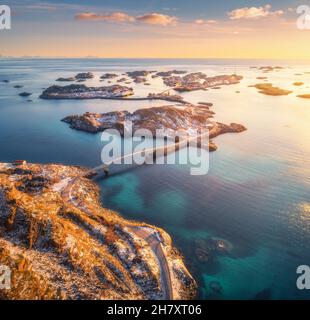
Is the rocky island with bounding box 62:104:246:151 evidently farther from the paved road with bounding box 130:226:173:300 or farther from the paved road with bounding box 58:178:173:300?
the paved road with bounding box 130:226:173:300

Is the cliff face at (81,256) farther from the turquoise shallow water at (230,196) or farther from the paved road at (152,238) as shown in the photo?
the turquoise shallow water at (230,196)

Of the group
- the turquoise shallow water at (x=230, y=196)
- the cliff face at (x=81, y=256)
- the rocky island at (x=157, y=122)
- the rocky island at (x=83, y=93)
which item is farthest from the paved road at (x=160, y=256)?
the rocky island at (x=83, y=93)

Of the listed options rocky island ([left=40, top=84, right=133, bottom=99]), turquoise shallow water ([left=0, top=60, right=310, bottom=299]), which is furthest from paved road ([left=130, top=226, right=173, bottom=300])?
rocky island ([left=40, top=84, right=133, bottom=99])

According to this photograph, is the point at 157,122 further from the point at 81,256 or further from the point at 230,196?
the point at 81,256

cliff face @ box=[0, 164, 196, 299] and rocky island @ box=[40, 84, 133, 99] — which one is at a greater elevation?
rocky island @ box=[40, 84, 133, 99]

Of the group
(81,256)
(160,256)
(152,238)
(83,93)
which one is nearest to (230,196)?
(152,238)
